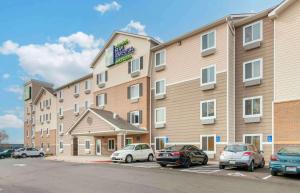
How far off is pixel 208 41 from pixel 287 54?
6996mm

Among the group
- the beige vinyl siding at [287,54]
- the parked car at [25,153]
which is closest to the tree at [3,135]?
the parked car at [25,153]

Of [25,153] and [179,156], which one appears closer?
[179,156]

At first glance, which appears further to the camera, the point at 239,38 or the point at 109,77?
the point at 109,77

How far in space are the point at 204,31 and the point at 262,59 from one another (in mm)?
5963

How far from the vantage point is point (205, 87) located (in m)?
28.5

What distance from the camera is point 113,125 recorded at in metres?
33.4

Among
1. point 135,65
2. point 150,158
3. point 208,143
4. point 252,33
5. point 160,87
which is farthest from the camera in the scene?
point 135,65

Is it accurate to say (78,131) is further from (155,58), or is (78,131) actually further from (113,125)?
(155,58)

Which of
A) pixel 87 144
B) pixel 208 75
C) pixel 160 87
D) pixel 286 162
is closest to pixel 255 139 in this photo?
pixel 208 75

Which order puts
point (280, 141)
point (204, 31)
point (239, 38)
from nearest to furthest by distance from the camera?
point (280, 141), point (239, 38), point (204, 31)

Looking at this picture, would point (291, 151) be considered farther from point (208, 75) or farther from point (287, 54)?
point (208, 75)

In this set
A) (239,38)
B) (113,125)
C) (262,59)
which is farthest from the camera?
(113,125)

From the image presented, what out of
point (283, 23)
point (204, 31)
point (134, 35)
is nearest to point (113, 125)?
point (134, 35)

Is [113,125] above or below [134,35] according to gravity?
below
